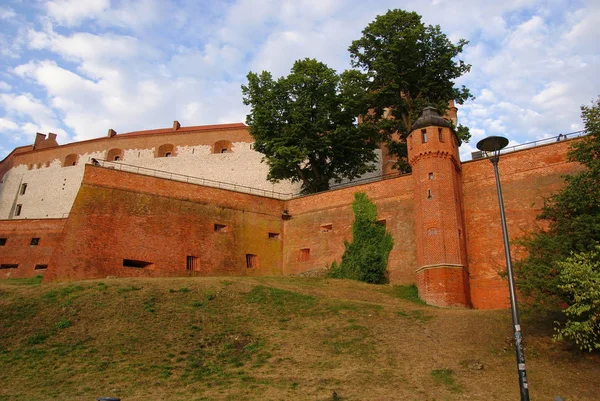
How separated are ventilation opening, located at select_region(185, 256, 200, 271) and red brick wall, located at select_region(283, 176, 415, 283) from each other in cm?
550

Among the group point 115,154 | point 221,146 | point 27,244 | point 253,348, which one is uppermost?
point 115,154

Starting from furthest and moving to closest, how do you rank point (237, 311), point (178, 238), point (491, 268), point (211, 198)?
point (211, 198), point (178, 238), point (491, 268), point (237, 311)

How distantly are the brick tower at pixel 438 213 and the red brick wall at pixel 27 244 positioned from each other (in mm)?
23183

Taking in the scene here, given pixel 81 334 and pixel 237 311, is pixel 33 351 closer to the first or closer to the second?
pixel 81 334

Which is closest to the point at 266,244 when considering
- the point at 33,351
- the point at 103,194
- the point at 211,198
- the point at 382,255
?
the point at 211,198

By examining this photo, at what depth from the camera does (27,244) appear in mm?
35625

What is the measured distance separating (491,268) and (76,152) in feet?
139

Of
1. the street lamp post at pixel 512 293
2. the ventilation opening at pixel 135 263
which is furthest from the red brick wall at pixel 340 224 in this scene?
the street lamp post at pixel 512 293

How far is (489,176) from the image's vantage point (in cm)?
2692

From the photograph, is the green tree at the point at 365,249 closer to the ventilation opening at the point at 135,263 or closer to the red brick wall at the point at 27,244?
the ventilation opening at the point at 135,263

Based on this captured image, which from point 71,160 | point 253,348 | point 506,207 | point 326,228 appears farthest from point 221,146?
point 253,348

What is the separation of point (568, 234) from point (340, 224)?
14.8 m

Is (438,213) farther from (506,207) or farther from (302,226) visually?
(302,226)

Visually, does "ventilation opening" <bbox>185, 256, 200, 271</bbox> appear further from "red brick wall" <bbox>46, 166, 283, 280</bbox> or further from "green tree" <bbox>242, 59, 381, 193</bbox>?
"green tree" <bbox>242, 59, 381, 193</bbox>
